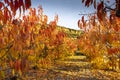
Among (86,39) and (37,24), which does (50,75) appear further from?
(86,39)

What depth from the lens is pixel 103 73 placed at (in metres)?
17.5

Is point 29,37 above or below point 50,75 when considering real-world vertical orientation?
above

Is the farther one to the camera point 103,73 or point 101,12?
point 103,73

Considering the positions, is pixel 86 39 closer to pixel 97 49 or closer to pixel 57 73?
pixel 97 49

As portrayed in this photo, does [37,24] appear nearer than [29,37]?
No

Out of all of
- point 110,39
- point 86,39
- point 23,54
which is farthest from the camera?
point 86,39

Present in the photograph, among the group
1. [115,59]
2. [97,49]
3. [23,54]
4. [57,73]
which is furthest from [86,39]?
[23,54]

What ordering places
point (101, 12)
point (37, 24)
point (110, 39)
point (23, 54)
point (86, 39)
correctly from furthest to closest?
point (86, 39), point (37, 24), point (110, 39), point (23, 54), point (101, 12)

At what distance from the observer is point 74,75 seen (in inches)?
650

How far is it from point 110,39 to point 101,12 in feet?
45.2

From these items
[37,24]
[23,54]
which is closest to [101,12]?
[23,54]

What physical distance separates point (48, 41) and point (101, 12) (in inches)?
666

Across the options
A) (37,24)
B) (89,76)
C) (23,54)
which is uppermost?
(37,24)

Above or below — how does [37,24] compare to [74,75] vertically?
above
